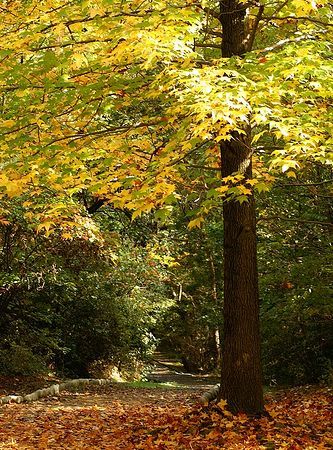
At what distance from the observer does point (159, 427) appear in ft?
24.9

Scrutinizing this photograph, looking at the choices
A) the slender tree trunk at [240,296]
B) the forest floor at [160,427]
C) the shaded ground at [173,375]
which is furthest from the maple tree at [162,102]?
the shaded ground at [173,375]

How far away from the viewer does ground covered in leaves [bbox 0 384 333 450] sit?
21.4 ft

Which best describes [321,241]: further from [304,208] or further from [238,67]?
[238,67]

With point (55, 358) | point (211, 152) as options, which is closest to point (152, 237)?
point (55, 358)

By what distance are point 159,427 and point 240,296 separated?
1965mm

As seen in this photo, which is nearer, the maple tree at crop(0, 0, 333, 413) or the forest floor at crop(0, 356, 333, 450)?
the maple tree at crop(0, 0, 333, 413)

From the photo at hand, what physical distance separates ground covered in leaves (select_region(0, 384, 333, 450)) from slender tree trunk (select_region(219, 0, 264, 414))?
34 cm

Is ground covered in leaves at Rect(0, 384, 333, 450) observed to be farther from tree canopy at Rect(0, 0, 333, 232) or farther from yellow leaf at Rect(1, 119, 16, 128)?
yellow leaf at Rect(1, 119, 16, 128)

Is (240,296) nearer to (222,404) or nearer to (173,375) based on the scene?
(222,404)

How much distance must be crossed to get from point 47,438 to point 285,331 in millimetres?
8767

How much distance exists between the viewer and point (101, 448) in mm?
6957

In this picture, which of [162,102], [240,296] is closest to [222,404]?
[240,296]

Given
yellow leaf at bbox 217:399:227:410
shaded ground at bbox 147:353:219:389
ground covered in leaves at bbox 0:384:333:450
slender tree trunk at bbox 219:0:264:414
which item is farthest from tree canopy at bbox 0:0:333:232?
shaded ground at bbox 147:353:219:389

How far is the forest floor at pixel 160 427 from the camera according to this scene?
6.52 m
